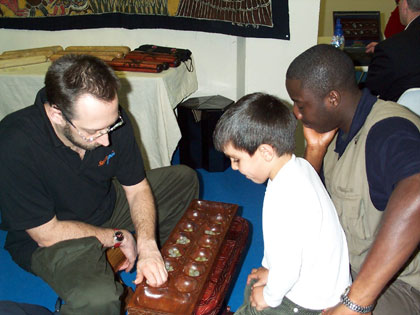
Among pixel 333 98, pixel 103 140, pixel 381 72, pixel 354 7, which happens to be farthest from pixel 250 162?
pixel 354 7

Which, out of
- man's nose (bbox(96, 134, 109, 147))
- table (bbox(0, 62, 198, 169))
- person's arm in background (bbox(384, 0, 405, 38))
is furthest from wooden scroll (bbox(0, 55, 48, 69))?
person's arm in background (bbox(384, 0, 405, 38))

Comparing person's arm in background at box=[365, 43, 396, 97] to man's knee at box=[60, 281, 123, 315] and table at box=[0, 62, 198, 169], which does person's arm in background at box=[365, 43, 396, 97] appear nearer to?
table at box=[0, 62, 198, 169]

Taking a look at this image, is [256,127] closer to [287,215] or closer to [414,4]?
[287,215]

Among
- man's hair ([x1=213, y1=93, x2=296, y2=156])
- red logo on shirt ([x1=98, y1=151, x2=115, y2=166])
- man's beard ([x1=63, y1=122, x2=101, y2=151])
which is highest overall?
man's hair ([x1=213, y1=93, x2=296, y2=156])

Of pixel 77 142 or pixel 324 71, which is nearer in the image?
pixel 324 71

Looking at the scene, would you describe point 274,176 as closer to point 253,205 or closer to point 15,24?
point 253,205

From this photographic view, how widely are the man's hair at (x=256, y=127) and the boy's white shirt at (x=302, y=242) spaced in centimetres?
8

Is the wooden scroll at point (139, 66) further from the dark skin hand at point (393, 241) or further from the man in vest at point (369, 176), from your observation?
the dark skin hand at point (393, 241)

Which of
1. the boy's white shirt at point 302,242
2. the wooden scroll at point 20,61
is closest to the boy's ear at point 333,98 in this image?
the boy's white shirt at point 302,242

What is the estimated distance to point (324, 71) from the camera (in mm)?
1221

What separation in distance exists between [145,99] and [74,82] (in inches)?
50.0

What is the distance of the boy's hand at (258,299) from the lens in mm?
1196

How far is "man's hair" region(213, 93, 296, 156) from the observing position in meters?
1.14

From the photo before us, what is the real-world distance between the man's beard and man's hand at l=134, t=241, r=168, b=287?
1.42ft
